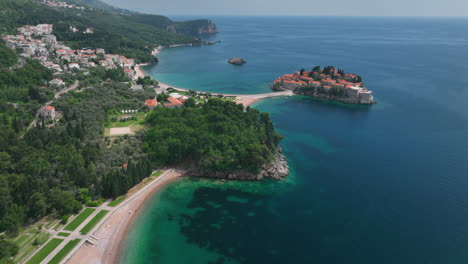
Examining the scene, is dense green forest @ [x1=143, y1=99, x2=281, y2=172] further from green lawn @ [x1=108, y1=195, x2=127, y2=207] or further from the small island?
the small island

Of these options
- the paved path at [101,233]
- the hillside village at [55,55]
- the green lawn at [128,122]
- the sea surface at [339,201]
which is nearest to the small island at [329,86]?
the sea surface at [339,201]

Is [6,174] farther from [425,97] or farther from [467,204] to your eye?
[425,97]

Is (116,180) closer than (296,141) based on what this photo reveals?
Yes

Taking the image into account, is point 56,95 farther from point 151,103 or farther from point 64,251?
point 64,251

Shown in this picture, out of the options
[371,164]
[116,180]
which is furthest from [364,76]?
[116,180]

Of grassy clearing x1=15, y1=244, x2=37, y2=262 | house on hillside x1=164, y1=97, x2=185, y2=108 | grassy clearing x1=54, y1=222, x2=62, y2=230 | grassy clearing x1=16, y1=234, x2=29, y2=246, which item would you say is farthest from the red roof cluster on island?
grassy clearing x1=15, y1=244, x2=37, y2=262

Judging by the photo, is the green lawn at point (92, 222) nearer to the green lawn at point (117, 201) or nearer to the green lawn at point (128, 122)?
the green lawn at point (117, 201)
